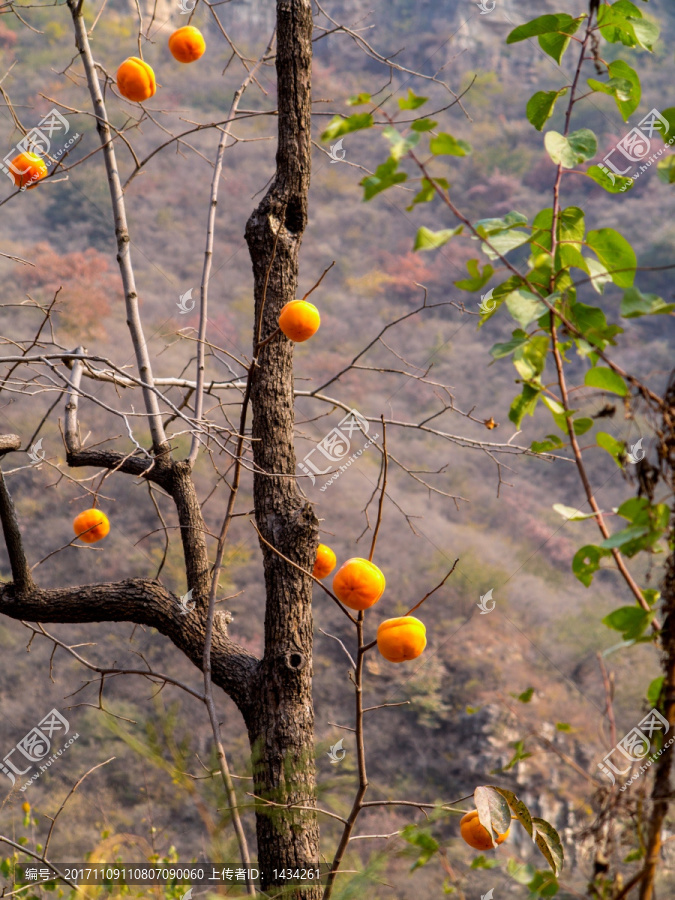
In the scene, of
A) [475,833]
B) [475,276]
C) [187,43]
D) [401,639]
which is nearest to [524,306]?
[475,276]

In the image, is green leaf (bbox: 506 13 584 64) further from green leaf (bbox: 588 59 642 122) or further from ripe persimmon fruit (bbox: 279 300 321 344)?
ripe persimmon fruit (bbox: 279 300 321 344)

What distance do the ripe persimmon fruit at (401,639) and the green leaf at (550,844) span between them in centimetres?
30

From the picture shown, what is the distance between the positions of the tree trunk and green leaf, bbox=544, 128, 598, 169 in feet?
1.95

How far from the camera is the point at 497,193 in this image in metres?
8.05

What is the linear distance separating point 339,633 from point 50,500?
237 centimetres

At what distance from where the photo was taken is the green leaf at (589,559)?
55 centimetres

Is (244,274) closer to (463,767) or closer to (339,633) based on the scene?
(339,633)

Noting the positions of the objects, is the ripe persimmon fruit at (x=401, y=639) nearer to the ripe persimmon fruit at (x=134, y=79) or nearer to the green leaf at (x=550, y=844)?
the green leaf at (x=550, y=844)

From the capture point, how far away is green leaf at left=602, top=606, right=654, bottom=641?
19.1 inches

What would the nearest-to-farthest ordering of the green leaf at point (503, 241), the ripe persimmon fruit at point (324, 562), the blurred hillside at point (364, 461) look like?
the green leaf at point (503, 241) < the ripe persimmon fruit at point (324, 562) < the blurred hillside at point (364, 461)

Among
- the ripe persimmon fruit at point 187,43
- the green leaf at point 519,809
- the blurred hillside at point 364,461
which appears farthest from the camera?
the blurred hillside at point 364,461

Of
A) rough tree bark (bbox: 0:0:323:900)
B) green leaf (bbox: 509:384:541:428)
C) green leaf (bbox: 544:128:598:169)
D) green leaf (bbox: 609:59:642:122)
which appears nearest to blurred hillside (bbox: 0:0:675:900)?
rough tree bark (bbox: 0:0:323:900)

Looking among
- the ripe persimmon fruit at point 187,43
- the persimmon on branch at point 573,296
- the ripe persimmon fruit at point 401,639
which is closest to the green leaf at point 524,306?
the persimmon on branch at point 573,296

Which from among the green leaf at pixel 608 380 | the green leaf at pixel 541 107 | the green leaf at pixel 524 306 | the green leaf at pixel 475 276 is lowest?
the green leaf at pixel 608 380
